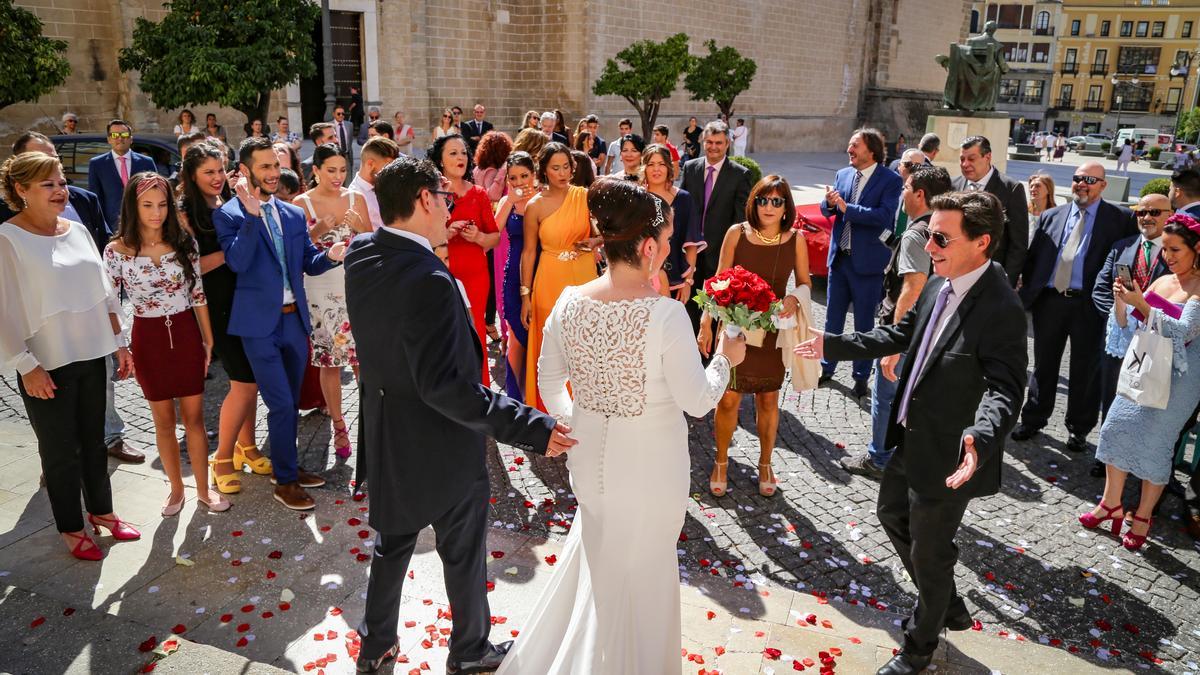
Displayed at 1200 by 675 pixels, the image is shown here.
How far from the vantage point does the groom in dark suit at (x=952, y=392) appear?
3.18 meters

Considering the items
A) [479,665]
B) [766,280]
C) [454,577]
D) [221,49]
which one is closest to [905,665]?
[479,665]

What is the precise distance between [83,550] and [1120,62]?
86.1 metres

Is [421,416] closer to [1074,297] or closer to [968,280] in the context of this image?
[968,280]

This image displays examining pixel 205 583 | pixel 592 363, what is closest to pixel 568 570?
pixel 592 363

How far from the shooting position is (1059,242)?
20.5ft

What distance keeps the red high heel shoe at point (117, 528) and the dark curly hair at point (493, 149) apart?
4.35m

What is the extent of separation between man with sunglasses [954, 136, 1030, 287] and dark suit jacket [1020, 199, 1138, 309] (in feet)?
0.36

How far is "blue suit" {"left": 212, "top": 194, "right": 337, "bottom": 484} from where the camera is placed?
4.61 m

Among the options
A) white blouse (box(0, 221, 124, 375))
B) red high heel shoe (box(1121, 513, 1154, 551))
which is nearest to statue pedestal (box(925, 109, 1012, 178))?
red high heel shoe (box(1121, 513, 1154, 551))

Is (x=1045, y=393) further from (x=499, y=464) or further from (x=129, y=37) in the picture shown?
(x=129, y=37)

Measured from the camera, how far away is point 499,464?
5.67 m

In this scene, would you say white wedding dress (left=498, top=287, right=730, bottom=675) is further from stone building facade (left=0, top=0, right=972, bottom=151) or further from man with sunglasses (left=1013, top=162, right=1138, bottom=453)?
stone building facade (left=0, top=0, right=972, bottom=151)

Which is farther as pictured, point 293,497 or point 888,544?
point 293,497

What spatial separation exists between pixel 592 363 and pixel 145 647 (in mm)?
2229
